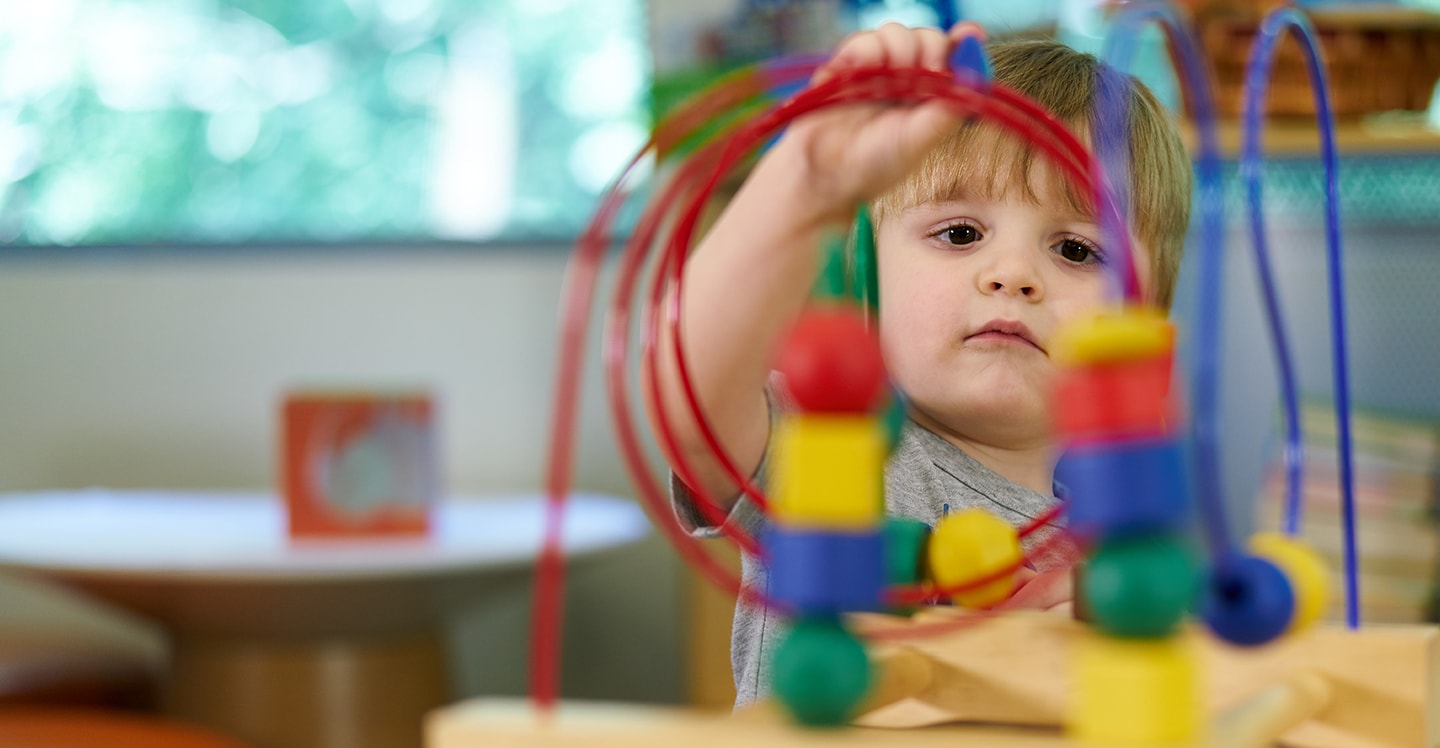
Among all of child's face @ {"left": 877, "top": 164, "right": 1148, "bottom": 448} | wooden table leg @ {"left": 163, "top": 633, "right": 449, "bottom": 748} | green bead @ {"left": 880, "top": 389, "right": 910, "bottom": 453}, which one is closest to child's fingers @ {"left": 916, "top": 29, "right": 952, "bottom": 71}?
green bead @ {"left": 880, "top": 389, "right": 910, "bottom": 453}

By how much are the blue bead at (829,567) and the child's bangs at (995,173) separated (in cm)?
38

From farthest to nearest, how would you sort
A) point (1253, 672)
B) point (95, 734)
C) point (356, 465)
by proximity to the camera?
point (356, 465)
point (95, 734)
point (1253, 672)

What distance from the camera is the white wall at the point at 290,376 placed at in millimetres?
1945

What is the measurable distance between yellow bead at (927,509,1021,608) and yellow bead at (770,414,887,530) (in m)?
0.19

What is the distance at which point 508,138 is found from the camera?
2.01 metres

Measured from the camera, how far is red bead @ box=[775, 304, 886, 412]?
1.02 ft

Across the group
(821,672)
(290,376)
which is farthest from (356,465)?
(821,672)

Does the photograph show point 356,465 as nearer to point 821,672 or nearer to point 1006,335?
point 1006,335

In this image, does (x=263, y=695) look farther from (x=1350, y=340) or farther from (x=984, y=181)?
(x=1350, y=340)

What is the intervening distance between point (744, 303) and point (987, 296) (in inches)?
7.6

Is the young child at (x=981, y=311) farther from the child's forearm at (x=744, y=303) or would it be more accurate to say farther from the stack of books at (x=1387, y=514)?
the stack of books at (x=1387, y=514)

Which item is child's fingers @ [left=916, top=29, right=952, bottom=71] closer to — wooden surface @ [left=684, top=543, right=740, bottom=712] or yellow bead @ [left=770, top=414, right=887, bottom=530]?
yellow bead @ [left=770, top=414, right=887, bottom=530]

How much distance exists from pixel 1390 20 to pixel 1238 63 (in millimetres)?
165

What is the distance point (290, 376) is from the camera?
79.7 inches
